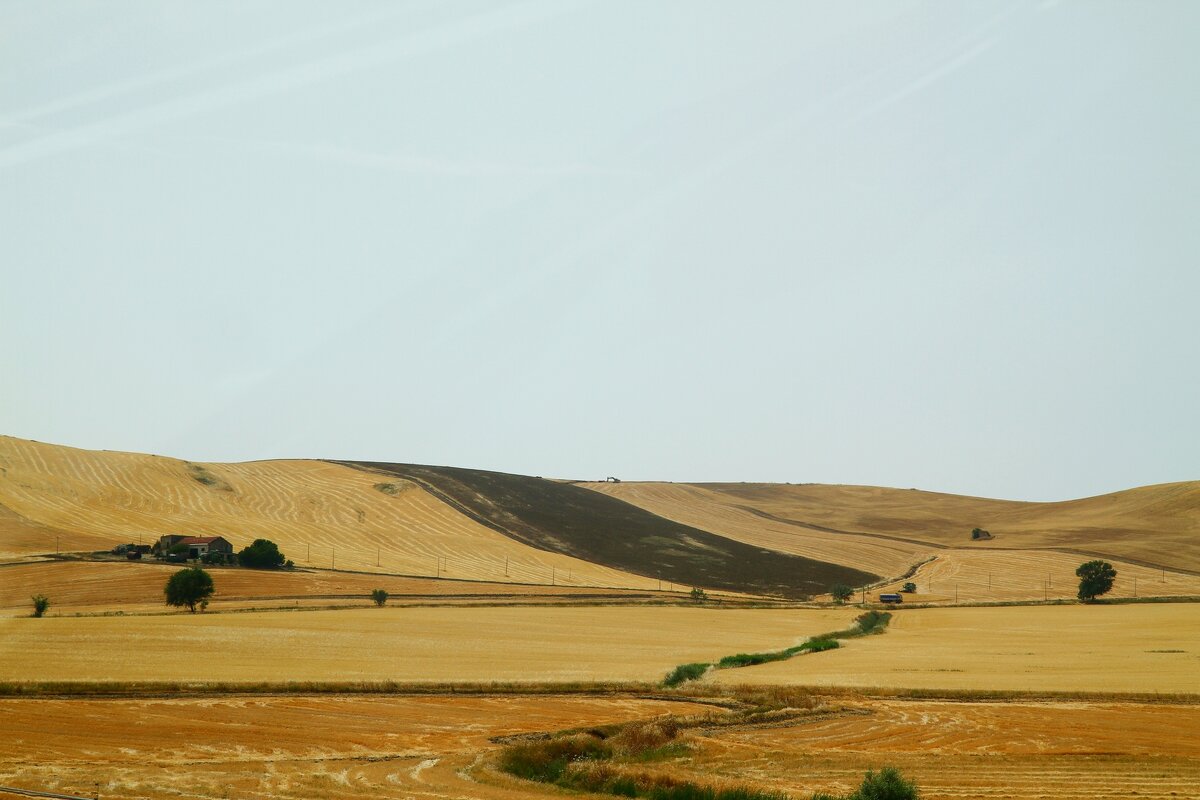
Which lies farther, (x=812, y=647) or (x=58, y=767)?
(x=812, y=647)

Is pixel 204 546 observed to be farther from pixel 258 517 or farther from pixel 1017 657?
pixel 1017 657

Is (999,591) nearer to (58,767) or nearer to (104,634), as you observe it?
(104,634)

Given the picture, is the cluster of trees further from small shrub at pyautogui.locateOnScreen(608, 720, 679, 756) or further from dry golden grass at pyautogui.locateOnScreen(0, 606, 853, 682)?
small shrub at pyautogui.locateOnScreen(608, 720, 679, 756)

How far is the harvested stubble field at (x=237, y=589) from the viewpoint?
7338 cm

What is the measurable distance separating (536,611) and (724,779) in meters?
56.0

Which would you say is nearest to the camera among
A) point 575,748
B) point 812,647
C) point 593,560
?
point 575,748

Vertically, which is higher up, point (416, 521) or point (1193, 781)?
point (416, 521)

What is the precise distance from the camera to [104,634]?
52.5m

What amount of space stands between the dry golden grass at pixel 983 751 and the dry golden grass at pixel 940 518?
315 ft

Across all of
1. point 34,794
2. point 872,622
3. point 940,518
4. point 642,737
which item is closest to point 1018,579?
point 872,622

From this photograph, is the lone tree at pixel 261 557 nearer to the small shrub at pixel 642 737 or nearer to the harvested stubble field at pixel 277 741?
the harvested stubble field at pixel 277 741

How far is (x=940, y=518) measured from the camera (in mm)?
168625

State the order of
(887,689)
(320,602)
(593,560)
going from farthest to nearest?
1. (593,560)
2. (320,602)
3. (887,689)

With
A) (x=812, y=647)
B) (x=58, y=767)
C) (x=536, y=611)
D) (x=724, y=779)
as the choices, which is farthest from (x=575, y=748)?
(x=536, y=611)
